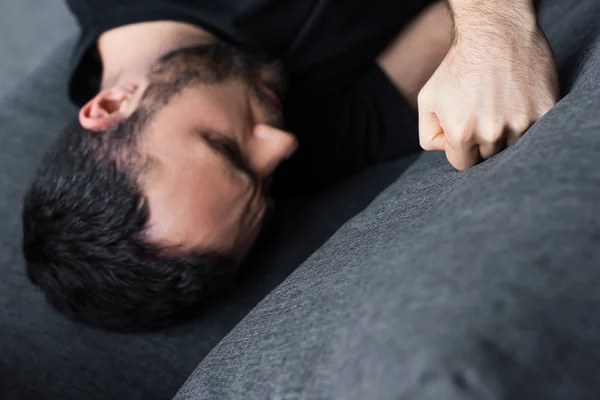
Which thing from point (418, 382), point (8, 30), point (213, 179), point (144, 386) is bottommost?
point (144, 386)

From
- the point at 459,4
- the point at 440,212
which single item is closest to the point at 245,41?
the point at 459,4

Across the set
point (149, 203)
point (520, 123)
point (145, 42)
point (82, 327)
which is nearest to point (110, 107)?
point (145, 42)

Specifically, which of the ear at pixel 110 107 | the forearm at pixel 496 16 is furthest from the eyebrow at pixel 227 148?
the forearm at pixel 496 16

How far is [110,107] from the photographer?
39.2 inches

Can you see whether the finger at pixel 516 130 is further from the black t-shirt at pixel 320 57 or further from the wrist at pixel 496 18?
the black t-shirt at pixel 320 57

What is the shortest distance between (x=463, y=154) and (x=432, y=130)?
58 millimetres

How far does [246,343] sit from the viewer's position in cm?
56

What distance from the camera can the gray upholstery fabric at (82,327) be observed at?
0.84 metres

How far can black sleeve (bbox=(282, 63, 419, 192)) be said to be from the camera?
1.10m

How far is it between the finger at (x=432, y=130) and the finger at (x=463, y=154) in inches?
1.1

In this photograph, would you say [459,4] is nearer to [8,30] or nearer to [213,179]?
[213,179]

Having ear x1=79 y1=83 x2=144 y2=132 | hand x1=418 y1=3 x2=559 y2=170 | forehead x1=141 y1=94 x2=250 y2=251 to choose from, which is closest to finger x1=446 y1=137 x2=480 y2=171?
hand x1=418 y1=3 x2=559 y2=170

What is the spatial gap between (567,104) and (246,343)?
1.09 feet

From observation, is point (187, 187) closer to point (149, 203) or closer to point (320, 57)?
point (149, 203)
